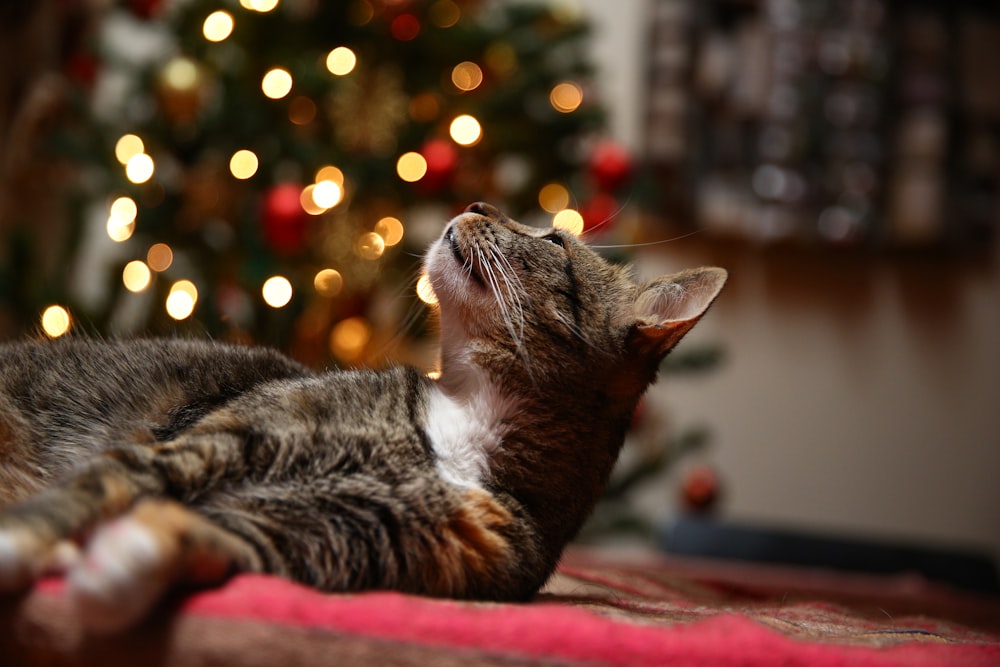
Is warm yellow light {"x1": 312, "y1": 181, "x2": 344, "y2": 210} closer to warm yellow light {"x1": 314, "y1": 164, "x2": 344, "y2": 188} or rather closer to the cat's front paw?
warm yellow light {"x1": 314, "y1": 164, "x2": 344, "y2": 188}

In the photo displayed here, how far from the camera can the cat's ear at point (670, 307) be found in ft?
3.06

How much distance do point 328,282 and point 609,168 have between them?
72cm

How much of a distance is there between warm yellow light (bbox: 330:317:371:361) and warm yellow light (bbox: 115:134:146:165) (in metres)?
0.61

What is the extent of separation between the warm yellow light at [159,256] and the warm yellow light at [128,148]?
203 mm

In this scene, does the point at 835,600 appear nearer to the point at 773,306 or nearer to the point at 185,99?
the point at 185,99

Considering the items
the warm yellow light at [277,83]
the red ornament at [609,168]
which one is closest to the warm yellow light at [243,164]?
the warm yellow light at [277,83]

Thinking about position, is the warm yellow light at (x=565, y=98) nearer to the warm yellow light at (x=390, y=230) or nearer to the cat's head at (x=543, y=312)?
the warm yellow light at (x=390, y=230)

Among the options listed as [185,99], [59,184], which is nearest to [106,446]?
[185,99]

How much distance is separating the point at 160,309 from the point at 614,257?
3.16 feet

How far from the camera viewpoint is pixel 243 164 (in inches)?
78.4

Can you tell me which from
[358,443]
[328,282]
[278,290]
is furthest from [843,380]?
[358,443]

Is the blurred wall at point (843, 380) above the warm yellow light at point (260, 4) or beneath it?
beneath

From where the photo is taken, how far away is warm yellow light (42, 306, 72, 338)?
66.6 inches

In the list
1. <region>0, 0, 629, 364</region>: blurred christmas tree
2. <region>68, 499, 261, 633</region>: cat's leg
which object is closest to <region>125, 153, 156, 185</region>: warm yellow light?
<region>0, 0, 629, 364</region>: blurred christmas tree
